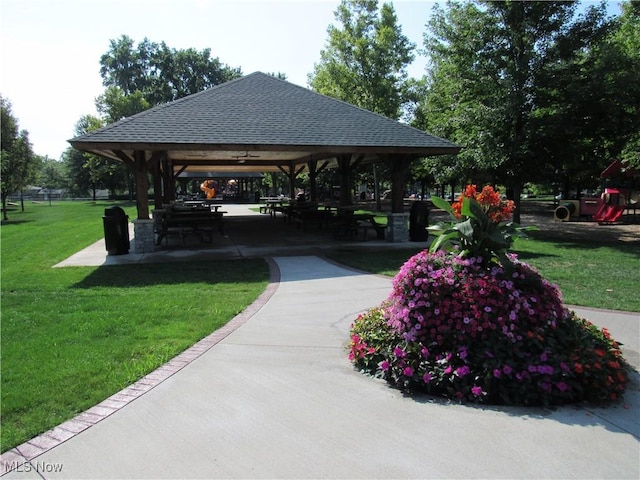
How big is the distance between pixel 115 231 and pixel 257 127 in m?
4.44

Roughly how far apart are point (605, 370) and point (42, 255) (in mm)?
12855

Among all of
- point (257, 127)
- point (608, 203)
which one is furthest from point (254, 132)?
point (608, 203)

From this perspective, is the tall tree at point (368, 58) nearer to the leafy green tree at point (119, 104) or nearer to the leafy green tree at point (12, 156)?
the leafy green tree at point (12, 156)

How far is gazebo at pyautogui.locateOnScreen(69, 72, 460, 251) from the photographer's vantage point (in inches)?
430

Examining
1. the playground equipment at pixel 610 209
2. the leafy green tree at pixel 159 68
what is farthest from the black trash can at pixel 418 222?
the leafy green tree at pixel 159 68

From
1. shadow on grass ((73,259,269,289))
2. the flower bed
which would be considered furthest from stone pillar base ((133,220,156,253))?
the flower bed

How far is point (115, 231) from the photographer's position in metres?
11.3

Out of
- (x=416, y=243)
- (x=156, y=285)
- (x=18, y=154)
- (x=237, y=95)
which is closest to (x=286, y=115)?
(x=237, y=95)

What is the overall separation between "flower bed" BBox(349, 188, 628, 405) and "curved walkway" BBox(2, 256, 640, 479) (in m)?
0.17

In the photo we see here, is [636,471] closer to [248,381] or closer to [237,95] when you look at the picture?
[248,381]

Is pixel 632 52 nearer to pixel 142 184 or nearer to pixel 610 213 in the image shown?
pixel 610 213

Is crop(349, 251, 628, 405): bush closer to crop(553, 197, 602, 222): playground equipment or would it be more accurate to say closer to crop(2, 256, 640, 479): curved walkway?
crop(2, 256, 640, 479): curved walkway

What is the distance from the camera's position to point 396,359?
3.85 metres

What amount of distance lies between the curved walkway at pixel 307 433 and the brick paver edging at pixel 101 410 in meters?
0.01
